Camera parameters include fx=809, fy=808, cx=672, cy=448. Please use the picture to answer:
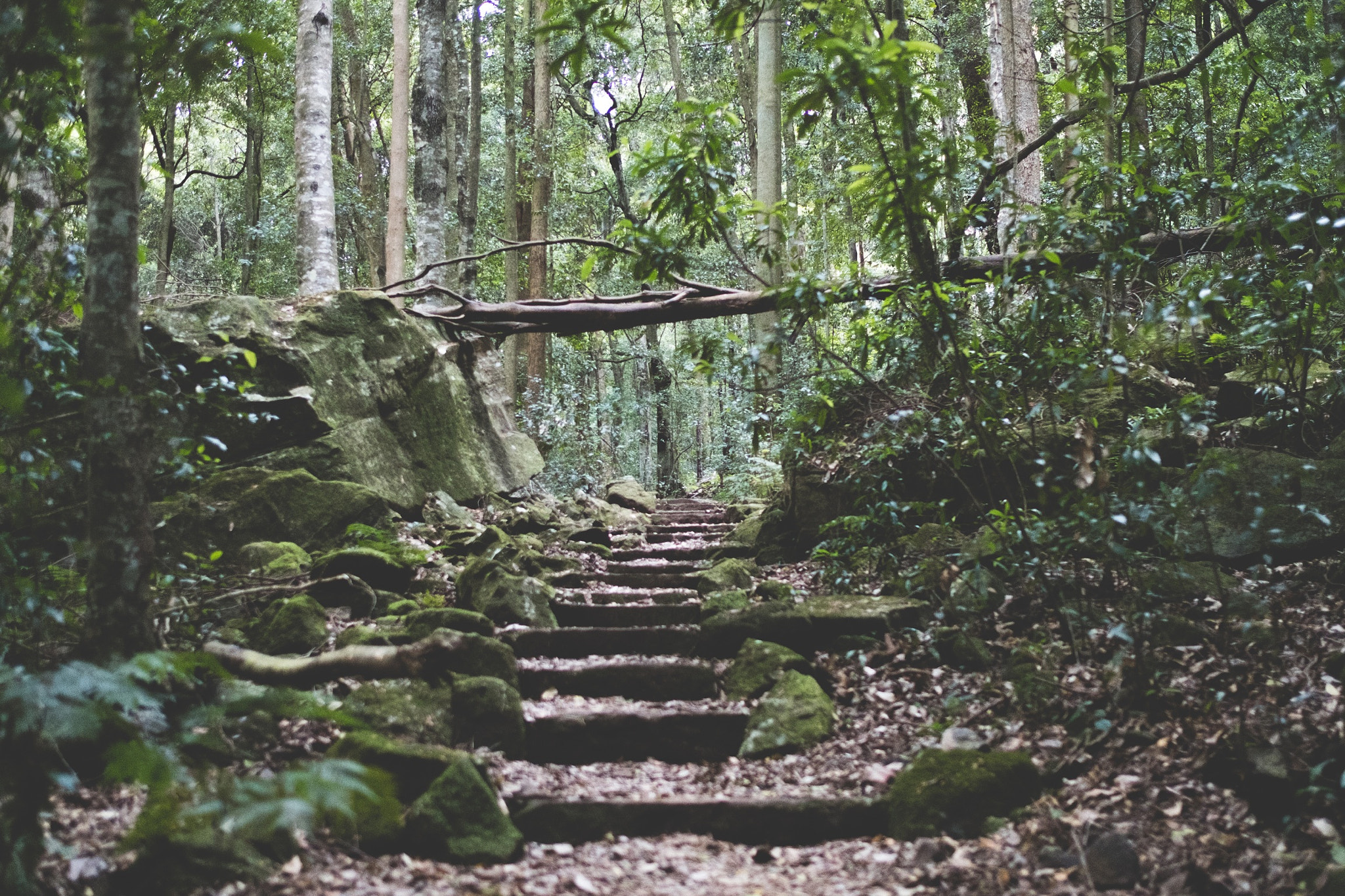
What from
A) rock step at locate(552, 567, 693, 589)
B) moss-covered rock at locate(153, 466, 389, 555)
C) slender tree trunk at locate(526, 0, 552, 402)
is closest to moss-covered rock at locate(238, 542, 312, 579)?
moss-covered rock at locate(153, 466, 389, 555)

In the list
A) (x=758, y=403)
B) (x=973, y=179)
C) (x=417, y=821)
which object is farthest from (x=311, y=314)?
(x=973, y=179)

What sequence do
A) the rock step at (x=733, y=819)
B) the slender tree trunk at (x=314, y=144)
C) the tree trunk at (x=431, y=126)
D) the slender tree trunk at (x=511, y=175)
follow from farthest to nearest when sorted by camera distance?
the slender tree trunk at (x=511, y=175) < the tree trunk at (x=431, y=126) < the slender tree trunk at (x=314, y=144) < the rock step at (x=733, y=819)

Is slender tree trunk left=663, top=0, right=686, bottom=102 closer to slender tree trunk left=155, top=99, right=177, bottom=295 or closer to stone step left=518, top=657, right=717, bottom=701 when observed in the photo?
slender tree trunk left=155, top=99, right=177, bottom=295

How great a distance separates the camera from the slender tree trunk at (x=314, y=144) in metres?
8.15

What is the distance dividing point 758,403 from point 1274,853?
250 inches

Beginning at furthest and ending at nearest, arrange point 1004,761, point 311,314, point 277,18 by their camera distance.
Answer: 1. point 277,18
2. point 311,314
3. point 1004,761

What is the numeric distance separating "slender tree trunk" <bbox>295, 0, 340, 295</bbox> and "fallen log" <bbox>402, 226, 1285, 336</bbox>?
1201 mm

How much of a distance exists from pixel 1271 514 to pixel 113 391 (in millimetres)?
5558

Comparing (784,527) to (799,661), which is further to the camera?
(784,527)

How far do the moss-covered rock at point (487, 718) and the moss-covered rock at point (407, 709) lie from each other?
0.05 meters

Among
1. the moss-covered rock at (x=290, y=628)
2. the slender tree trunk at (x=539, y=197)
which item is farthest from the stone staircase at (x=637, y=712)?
the slender tree trunk at (x=539, y=197)

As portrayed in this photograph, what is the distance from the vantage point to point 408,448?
705 centimetres

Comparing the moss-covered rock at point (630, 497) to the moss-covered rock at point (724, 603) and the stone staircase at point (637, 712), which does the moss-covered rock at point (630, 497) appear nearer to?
the stone staircase at point (637, 712)

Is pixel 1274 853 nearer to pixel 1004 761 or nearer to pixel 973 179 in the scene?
pixel 1004 761
